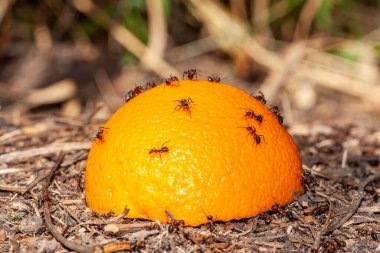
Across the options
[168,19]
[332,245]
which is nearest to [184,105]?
[332,245]

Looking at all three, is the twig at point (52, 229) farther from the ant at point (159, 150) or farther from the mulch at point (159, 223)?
the ant at point (159, 150)

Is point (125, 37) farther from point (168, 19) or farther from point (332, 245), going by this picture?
point (332, 245)

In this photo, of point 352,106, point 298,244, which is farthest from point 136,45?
point 298,244

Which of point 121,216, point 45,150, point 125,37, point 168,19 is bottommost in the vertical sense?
point 121,216

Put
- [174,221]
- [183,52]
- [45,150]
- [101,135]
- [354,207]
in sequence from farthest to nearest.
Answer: [183,52] → [45,150] → [354,207] → [101,135] → [174,221]

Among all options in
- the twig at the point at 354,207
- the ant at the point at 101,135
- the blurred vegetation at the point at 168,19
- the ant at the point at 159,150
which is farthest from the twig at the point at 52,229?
the blurred vegetation at the point at 168,19

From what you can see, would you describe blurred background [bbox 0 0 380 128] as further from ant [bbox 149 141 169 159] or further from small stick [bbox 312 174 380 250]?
ant [bbox 149 141 169 159]

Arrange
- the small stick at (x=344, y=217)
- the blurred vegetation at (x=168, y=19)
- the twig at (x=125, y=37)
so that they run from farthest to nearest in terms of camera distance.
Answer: the blurred vegetation at (x=168, y=19)
the twig at (x=125, y=37)
the small stick at (x=344, y=217)
